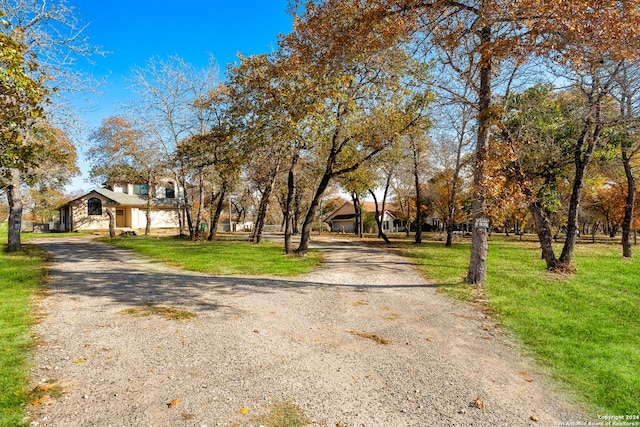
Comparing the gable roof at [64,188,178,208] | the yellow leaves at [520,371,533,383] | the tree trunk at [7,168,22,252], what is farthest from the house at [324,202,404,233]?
the yellow leaves at [520,371,533,383]

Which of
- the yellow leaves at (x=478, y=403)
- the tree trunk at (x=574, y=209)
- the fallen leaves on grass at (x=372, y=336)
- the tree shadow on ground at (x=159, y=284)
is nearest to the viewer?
the yellow leaves at (x=478, y=403)

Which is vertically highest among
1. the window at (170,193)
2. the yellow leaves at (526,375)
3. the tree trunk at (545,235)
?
the window at (170,193)

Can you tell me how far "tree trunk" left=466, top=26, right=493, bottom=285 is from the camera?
8195 millimetres

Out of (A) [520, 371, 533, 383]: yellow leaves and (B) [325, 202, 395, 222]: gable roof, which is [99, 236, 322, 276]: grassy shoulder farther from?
(B) [325, 202, 395, 222]: gable roof

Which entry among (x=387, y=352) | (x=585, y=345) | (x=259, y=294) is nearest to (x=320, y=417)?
(x=387, y=352)

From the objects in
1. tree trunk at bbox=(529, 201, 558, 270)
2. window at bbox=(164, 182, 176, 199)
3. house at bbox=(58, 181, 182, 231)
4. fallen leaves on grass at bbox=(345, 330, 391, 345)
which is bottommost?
fallen leaves on grass at bbox=(345, 330, 391, 345)

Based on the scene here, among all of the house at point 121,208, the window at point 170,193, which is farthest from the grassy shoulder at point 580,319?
the window at point 170,193

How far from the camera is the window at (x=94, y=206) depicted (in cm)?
3403

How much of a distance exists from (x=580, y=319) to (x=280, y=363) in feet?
17.5

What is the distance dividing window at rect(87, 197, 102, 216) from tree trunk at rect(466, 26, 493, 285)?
35.9m

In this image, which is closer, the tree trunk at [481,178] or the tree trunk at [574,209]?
the tree trunk at [481,178]

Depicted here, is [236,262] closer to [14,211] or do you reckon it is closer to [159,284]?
[159,284]

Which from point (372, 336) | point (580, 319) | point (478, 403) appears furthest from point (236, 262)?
point (478, 403)

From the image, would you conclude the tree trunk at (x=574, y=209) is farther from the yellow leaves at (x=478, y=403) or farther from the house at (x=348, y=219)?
the house at (x=348, y=219)
